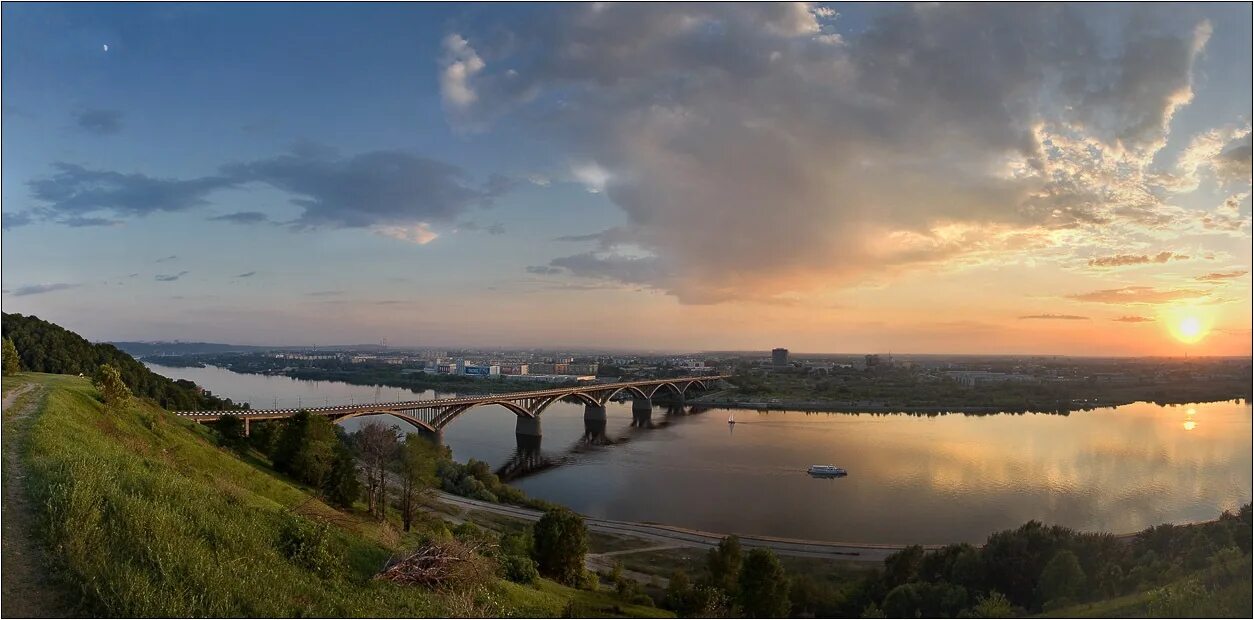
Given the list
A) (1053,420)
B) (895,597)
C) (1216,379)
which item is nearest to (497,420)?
(895,597)

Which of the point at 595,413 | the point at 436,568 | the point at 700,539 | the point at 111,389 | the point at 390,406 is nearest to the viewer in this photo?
the point at 436,568

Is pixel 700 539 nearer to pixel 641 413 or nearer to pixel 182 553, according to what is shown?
pixel 182 553

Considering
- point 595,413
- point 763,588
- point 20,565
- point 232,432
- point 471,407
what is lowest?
point 595,413

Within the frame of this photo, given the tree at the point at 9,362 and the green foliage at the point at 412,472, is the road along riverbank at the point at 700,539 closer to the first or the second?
the green foliage at the point at 412,472

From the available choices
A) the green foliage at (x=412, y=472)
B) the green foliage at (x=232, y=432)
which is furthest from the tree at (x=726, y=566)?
the green foliage at (x=232, y=432)

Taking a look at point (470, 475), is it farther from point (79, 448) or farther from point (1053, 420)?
point (1053, 420)

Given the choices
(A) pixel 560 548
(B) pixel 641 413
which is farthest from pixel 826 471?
(B) pixel 641 413
